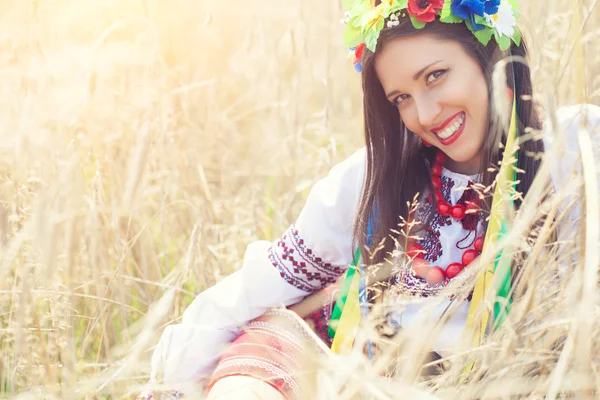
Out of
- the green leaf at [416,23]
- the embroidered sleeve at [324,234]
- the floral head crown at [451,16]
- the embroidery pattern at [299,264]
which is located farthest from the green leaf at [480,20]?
the embroidery pattern at [299,264]

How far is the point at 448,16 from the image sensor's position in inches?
52.9

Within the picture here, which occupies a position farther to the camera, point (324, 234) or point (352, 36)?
point (324, 234)

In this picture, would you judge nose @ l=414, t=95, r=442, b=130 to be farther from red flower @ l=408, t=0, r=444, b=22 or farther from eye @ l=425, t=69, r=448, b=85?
red flower @ l=408, t=0, r=444, b=22

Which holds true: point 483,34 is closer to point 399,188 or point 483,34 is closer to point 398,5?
point 398,5

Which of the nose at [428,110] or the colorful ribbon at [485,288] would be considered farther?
the nose at [428,110]

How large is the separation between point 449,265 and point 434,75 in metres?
0.38

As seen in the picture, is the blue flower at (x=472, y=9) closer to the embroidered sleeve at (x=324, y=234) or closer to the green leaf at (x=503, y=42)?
the green leaf at (x=503, y=42)

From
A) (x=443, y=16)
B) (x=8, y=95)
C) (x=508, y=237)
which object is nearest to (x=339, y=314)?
(x=443, y=16)

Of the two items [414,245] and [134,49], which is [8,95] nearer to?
[134,49]

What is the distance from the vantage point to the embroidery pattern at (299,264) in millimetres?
1607

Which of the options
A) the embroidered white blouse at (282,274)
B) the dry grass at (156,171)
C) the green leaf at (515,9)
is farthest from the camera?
the embroidered white blouse at (282,274)

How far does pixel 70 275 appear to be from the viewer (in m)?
1.02

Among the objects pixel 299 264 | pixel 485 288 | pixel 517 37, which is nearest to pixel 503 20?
pixel 517 37

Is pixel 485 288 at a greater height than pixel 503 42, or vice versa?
pixel 503 42
